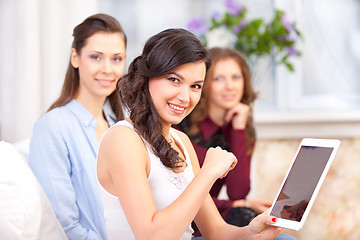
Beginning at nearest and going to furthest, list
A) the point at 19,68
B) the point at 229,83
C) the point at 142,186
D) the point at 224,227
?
the point at 142,186, the point at 224,227, the point at 229,83, the point at 19,68

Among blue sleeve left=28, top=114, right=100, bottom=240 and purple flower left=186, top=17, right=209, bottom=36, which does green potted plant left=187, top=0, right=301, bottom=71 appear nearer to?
purple flower left=186, top=17, right=209, bottom=36

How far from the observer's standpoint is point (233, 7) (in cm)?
264

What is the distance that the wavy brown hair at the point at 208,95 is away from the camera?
7.06 ft

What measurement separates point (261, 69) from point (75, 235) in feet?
5.37

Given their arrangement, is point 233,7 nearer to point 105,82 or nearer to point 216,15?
point 216,15

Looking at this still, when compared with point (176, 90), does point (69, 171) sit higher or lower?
lower

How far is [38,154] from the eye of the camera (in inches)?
64.0

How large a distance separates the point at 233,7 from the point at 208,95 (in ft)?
2.23

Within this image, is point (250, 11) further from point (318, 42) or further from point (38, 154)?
point (38, 154)

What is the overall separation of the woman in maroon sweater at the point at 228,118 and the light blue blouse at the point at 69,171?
0.53 metres

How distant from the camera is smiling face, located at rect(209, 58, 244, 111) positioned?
7.17 ft

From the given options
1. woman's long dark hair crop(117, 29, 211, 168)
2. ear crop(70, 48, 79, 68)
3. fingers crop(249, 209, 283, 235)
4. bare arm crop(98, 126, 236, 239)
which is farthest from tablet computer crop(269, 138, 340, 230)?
ear crop(70, 48, 79, 68)

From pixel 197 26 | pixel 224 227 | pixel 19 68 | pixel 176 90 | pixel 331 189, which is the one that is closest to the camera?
pixel 176 90

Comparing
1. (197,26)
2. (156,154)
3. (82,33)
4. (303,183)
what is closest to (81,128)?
(82,33)
